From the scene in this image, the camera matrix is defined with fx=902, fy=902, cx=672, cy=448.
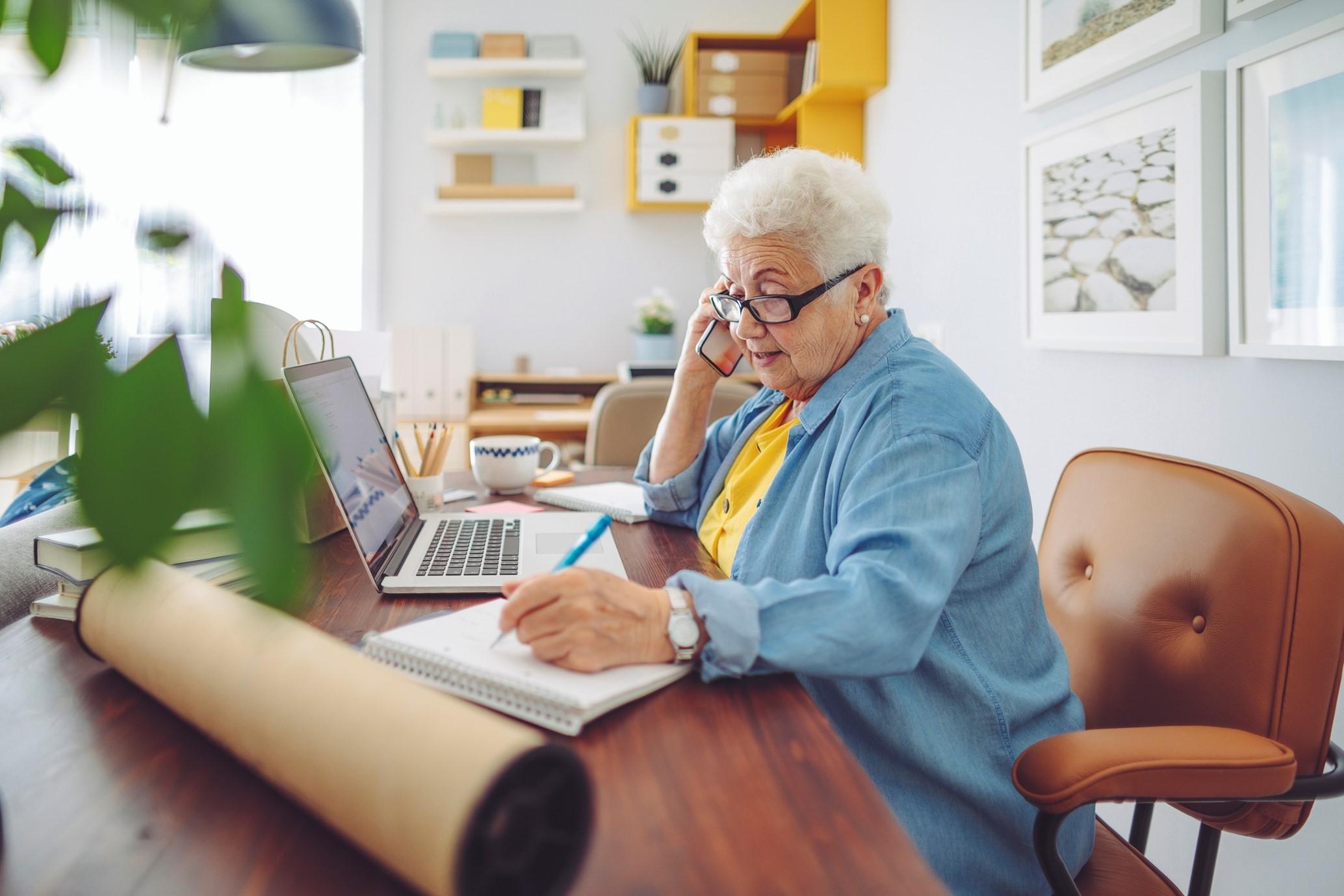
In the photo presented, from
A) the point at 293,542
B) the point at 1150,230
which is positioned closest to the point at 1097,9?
the point at 1150,230

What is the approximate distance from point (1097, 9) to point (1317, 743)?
157 centimetres

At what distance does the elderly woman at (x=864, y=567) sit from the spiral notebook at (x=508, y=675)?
2 centimetres

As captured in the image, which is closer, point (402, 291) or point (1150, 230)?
point (1150, 230)

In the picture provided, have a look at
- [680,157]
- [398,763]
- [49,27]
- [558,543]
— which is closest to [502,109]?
[680,157]

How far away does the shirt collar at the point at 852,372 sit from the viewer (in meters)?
1.14

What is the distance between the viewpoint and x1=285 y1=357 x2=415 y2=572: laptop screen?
1.03m

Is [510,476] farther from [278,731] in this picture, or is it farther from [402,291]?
[402,291]

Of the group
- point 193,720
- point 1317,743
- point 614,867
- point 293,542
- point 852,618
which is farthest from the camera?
point 1317,743

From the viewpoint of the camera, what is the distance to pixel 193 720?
0.65 m

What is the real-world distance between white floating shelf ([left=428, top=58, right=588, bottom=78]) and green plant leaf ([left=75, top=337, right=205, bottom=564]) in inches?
156

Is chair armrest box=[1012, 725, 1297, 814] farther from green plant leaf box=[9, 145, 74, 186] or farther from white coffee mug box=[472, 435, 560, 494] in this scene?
white coffee mug box=[472, 435, 560, 494]

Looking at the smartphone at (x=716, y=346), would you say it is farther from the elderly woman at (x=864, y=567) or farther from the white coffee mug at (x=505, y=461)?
the white coffee mug at (x=505, y=461)

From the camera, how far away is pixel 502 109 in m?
3.90

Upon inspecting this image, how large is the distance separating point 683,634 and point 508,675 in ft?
0.53
